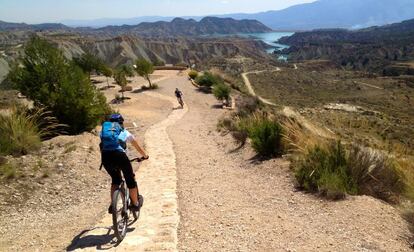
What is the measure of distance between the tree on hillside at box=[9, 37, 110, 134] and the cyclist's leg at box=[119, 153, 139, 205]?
7871 millimetres

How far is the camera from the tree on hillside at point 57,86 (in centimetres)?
1398

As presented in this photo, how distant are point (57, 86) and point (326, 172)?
10.1m

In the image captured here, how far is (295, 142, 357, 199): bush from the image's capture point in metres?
7.63

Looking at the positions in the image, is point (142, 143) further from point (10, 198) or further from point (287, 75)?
point (287, 75)

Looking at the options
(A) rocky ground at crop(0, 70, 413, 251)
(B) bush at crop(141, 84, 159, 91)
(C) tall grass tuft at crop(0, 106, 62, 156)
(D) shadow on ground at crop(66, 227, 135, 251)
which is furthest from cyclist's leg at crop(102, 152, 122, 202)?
(B) bush at crop(141, 84, 159, 91)

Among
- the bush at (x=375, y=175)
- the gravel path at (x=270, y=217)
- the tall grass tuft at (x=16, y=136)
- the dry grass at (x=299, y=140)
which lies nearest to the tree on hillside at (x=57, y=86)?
the tall grass tuft at (x=16, y=136)

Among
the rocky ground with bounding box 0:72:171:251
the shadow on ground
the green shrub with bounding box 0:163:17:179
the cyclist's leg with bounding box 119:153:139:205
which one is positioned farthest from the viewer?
the green shrub with bounding box 0:163:17:179

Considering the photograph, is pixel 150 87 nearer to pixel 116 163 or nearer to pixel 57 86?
pixel 57 86

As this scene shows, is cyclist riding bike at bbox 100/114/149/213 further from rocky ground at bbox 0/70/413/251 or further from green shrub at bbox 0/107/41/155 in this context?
green shrub at bbox 0/107/41/155

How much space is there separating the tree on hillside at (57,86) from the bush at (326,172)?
811 cm

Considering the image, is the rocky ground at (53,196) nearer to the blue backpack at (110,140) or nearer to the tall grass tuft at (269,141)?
the blue backpack at (110,140)

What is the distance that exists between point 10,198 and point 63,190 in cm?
123

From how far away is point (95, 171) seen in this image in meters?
10.6

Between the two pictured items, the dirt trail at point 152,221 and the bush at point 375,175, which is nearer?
the dirt trail at point 152,221
